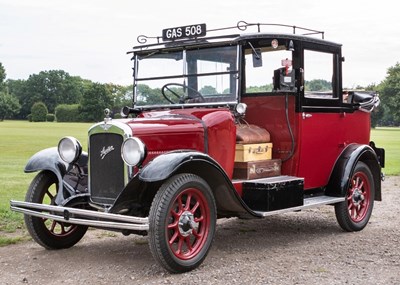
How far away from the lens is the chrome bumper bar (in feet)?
16.7

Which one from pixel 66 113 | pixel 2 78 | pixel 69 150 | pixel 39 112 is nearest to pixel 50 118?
pixel 39 112

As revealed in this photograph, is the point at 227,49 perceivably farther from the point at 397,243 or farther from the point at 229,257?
the point at 397,243

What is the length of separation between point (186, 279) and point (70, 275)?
3.73 feet

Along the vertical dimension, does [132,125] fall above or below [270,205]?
above

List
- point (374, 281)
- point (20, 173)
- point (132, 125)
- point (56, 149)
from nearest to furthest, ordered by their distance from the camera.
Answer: point (374, 281), point (132, 125), point (56, 149), point (20, 173)

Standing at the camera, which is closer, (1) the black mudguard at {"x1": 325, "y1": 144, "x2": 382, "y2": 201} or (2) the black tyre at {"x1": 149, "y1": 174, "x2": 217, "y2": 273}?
(2) the black tyre at {"x1": 149, "y1": 174, "x2": 217, "y2": 273}

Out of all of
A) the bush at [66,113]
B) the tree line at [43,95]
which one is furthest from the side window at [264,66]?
the tree line at [43,95]

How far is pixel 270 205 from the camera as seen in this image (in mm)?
6281

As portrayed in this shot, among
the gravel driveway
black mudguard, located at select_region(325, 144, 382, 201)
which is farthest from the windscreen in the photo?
black mudguard, located at select_region(325, 144, 382, 201)

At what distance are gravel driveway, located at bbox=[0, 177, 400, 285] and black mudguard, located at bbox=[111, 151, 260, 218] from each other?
1.93ft

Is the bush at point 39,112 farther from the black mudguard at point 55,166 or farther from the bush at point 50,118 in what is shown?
the black mudguard at point 55,166

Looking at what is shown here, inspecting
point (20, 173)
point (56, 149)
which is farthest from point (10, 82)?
point (56, 149)

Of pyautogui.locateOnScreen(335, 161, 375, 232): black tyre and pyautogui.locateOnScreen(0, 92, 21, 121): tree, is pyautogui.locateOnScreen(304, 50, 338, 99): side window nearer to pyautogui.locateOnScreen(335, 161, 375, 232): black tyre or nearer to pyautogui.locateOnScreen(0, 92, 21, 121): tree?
pyautogui.locateOnScreen(335, 161, 375, 232): black tyre

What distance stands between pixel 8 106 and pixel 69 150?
2873 inches
